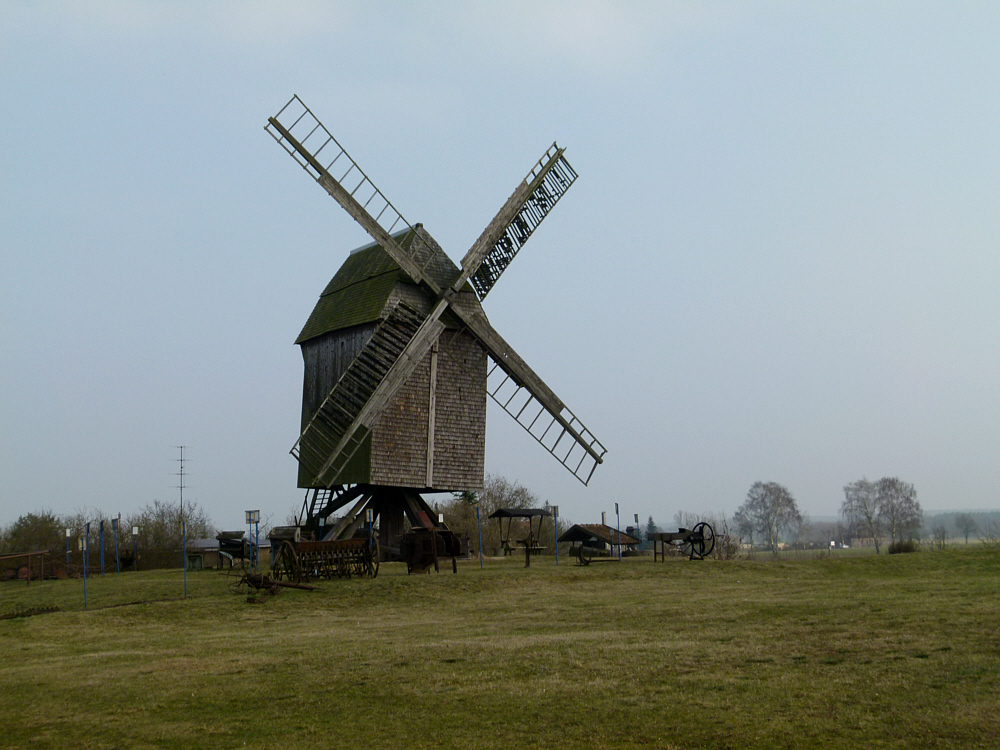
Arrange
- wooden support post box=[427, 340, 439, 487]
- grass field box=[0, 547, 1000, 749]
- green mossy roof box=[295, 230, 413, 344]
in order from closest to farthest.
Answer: grass field box=[0, 547, 1000, 749] < wooden support post box=[427, 340, 439, 487] < green mossy roof box=[295, 230, 413, 344]

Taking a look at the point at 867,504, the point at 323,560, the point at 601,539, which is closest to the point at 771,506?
the point at 867,504

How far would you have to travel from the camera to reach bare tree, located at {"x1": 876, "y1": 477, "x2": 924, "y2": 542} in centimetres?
11869

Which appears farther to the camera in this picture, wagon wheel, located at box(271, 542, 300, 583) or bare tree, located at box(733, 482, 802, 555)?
bare tree, located at box(733, 482, 802, 555)

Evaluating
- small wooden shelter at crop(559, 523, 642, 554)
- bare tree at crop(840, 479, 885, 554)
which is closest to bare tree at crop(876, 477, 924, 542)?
bare tree at crop(840, 479, 885, 554)

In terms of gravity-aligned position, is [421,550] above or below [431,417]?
below

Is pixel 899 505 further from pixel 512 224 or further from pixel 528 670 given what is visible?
pixel 528 670

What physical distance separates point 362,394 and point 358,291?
16.0 feet

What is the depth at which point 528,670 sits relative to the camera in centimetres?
1196

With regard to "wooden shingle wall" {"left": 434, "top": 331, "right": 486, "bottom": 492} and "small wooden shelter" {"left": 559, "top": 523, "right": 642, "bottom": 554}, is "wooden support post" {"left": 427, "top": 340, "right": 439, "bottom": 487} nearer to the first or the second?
"wooden shingle wall" {"left": 434, "top": 331, "right": 486, "bottom": 492}

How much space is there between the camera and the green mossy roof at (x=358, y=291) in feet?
97.8

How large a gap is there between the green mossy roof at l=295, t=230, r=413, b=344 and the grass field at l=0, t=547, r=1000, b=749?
10.9m

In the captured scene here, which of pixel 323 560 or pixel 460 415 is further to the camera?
pixel 460 415

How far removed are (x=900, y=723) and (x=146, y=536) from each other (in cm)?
4027

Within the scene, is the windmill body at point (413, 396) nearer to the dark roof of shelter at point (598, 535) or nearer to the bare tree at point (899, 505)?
the dark roof of shelter at point (598, 535)
